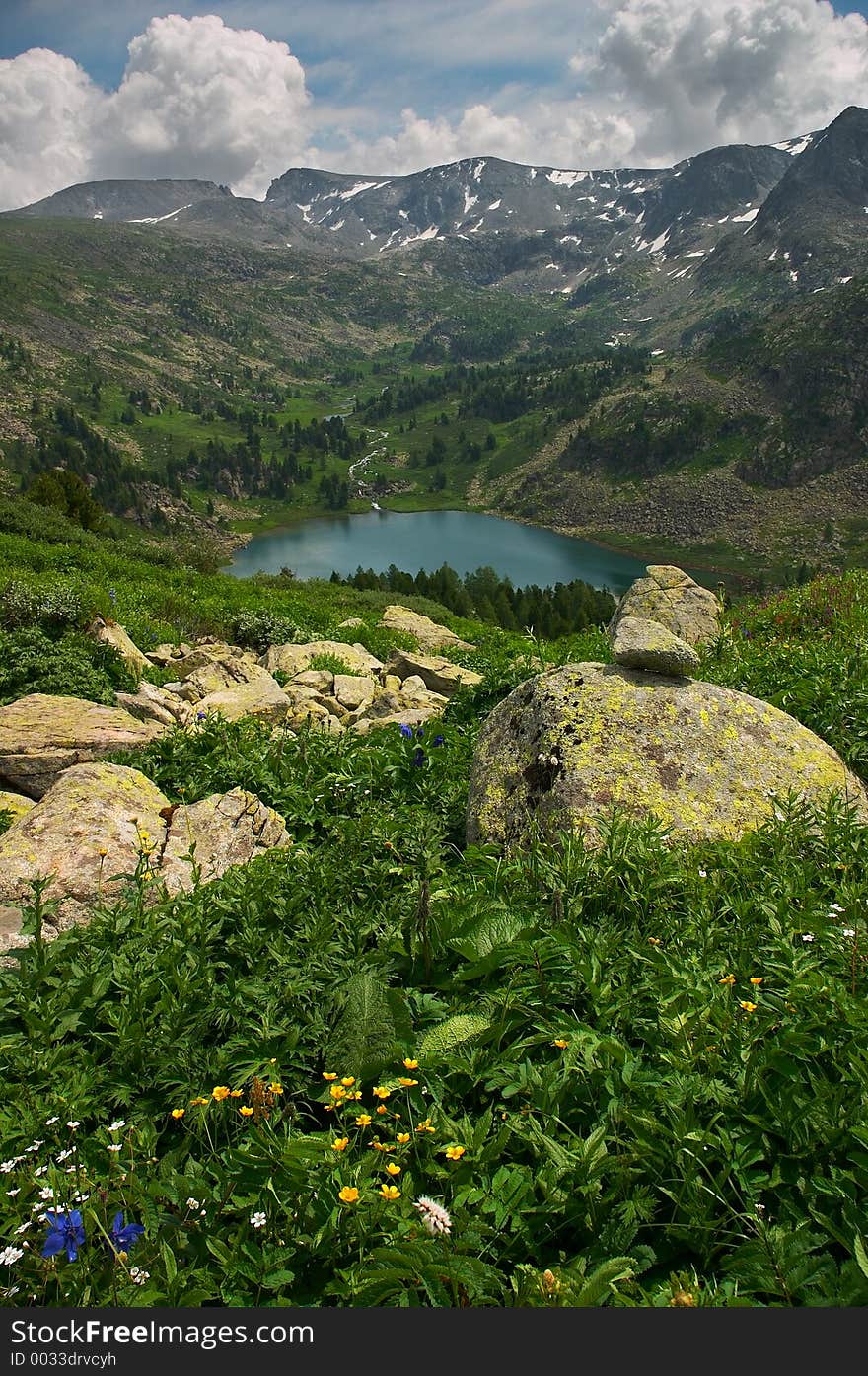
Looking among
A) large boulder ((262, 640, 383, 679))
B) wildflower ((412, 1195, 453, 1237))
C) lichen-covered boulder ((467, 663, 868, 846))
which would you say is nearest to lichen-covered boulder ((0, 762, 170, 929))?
lichen-covered boulder ((467, 663, 868, 846))

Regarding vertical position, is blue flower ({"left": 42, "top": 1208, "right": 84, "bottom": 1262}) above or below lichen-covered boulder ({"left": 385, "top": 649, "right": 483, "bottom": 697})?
above

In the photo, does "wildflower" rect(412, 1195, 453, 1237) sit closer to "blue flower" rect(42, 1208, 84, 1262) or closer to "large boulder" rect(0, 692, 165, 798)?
"blue flower" rect(42, 1208, 84, 1262)

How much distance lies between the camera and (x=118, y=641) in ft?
52.0

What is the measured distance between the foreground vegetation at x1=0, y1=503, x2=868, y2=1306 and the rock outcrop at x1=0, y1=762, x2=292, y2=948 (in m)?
0.46

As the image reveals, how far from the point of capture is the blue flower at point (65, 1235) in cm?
295

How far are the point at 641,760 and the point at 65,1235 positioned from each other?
6.42m

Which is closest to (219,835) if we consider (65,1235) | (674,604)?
(65,1235)

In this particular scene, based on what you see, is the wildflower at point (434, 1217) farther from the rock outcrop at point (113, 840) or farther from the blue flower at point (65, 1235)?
the rock outcrop at point (113, 840)

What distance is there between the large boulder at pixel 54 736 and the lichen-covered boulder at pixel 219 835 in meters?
2.84

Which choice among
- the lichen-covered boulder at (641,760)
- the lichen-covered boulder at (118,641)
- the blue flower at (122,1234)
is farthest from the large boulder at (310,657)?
the blue flower at (122,1234)

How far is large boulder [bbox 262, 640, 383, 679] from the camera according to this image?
18598mm

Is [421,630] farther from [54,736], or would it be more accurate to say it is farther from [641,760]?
[641,760]

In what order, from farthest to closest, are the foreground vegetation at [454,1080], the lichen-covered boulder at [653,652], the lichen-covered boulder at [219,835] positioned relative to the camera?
1. the lichen-covered boulder at [653,652]
2. the lichen-covered boulder at [219,835]
3. the foreground vegetation at [454,1080]

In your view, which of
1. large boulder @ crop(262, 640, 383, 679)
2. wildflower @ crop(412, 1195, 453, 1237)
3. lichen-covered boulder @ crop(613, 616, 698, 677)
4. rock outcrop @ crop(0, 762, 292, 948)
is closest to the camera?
wildflower @ crop(412, 1195, 453, 1237)
